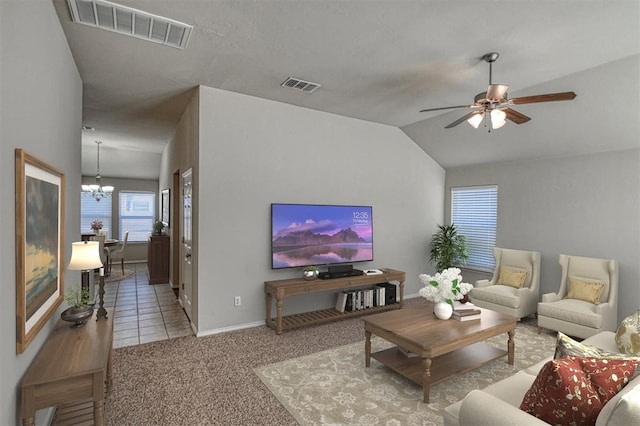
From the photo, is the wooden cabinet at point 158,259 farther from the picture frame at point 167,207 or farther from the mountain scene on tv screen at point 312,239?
the mountain scene on tv screen at point 312,239

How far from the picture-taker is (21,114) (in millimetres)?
1734

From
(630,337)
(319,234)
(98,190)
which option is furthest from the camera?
(98,190)

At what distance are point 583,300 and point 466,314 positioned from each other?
2.07 m

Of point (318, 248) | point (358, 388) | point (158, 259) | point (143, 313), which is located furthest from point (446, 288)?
point (158, 259)

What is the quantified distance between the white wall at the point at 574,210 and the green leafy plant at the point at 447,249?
623mm

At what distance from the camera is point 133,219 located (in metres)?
9.52

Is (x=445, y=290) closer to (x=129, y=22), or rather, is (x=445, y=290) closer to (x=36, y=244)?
(x=36, y=244)

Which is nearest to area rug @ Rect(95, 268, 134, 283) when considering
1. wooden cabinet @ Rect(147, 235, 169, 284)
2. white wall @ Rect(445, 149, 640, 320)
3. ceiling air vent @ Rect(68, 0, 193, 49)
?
wooden cabinet @ Rect(147, 235, 169, 284)

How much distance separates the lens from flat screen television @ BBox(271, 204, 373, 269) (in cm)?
440

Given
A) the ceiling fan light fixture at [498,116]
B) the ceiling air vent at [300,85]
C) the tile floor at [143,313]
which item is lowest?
the tile floor at [143,313]

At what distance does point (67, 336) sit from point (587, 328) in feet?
16.4

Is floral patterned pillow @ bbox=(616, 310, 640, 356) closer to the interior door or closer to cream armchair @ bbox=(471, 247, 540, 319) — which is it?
cream armchair @ bbox=(471, 247, 540, 319)

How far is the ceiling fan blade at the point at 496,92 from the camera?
2.76 m

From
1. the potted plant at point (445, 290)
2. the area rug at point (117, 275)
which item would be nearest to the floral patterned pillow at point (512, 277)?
the potted plant at point (445, 290)
